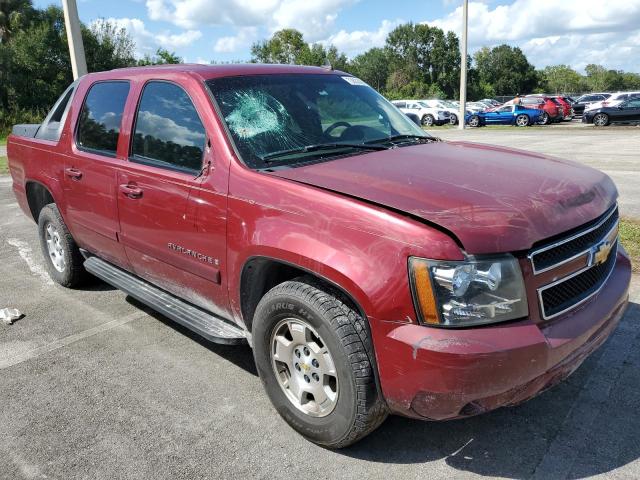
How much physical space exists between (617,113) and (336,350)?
29.2m

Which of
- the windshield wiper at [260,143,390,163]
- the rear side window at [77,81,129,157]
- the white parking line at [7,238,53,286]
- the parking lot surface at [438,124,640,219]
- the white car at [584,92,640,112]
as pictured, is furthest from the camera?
the white car at [584,92,640,112]

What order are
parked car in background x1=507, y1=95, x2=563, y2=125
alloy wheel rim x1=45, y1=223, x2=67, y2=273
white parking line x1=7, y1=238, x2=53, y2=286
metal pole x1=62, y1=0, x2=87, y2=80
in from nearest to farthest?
alloy wheel rim x1=45, y1=223, x2=67, y2=273
white parking line x1=7, y1=238, x2=53, y2=286
metal pole x1=62, y1=0, x2=87, y2=80
parked car in background x1=507, y1=95, x2=563, y2=125

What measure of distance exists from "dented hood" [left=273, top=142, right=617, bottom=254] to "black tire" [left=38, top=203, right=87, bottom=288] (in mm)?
2910

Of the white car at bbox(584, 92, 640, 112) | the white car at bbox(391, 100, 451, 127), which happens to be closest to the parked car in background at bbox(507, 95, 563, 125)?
the white car at bbox(584, 92, 640, 112)

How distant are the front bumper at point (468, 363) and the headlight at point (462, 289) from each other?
5 cm

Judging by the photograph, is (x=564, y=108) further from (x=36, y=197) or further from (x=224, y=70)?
(x=224, y=70)

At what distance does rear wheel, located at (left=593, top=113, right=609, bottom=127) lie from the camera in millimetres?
27422

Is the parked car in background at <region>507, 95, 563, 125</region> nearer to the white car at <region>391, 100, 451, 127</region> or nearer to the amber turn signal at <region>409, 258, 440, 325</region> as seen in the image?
the white car at <region>391, 100, 451, 127</region>

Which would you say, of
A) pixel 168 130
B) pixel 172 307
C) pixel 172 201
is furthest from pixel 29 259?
pixel 172 201

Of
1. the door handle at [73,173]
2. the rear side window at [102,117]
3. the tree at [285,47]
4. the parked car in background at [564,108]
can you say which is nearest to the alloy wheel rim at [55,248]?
the door handle at [73,173]

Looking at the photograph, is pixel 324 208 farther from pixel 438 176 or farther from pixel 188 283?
pixel 188 283

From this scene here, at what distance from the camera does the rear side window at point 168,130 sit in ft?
10.8

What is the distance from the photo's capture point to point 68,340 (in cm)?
414

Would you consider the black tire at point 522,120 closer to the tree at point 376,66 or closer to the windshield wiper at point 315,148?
the windshield wiper at point 315,148
